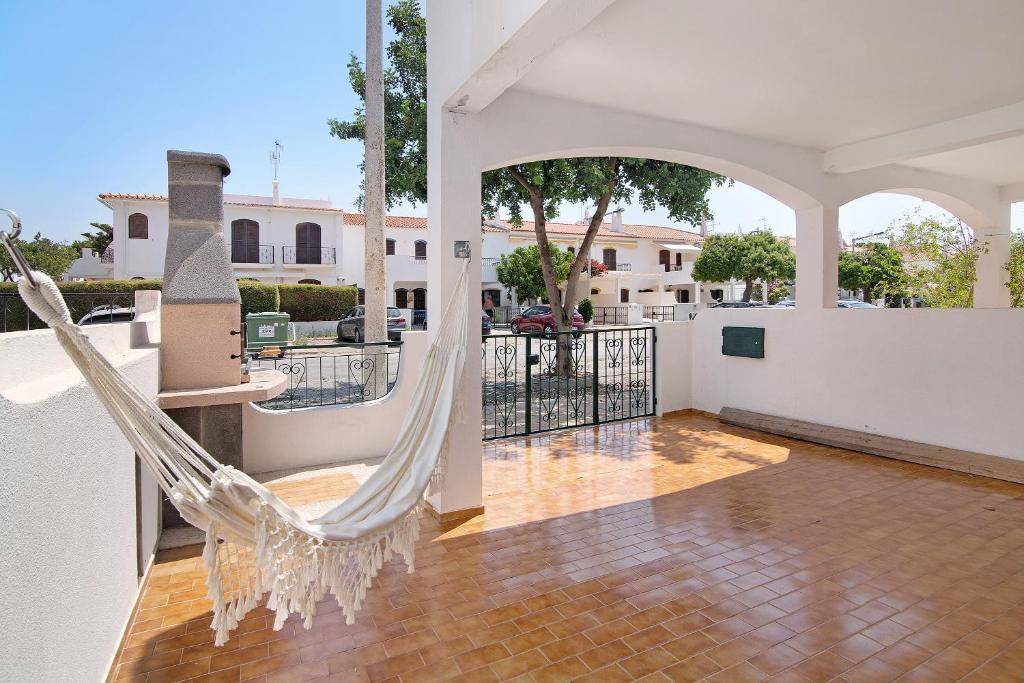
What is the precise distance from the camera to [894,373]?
14.4 ft

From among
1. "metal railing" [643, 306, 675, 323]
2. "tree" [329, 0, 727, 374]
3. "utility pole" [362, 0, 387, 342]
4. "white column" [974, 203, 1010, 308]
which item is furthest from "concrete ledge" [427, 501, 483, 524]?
"metal railing" [643, 306, 675, 323]

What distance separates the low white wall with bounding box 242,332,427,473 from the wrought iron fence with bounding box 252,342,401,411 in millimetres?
139

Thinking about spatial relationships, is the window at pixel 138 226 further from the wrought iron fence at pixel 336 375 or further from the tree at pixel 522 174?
the tree at pixel 522 174

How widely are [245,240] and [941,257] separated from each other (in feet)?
59.5

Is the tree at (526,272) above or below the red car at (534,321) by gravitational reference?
above

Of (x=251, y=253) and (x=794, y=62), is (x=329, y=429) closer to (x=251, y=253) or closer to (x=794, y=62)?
(x=794, y=62)

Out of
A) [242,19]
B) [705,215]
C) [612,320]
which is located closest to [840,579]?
[705,215]

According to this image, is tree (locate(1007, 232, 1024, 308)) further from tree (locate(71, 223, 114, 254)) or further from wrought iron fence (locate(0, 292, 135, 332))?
tree (locate(71, 223, 114, 254))

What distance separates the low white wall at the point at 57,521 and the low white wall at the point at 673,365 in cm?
474

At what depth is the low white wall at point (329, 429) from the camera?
12.5 ft

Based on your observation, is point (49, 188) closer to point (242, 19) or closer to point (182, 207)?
point (242, 19)

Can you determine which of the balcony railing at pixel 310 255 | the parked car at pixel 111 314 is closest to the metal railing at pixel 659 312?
the balcony railing at pixel 310 255

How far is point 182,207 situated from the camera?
120 inches

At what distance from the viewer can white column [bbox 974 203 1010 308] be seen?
20.4 feet
